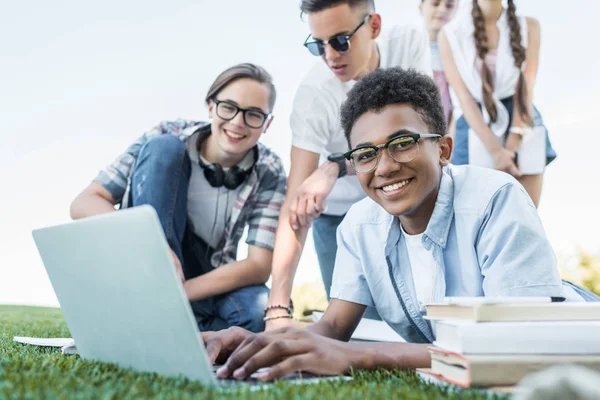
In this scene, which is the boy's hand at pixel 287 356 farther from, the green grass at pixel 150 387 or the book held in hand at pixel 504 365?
the book held in hand at pixel 504 365

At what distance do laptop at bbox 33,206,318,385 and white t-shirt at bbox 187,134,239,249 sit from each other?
5.85ft

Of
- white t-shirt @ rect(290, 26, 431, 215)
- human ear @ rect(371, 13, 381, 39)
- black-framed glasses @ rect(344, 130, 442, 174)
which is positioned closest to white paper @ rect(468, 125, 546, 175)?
white t-shirt @ rect(290, 26, 431, 215)

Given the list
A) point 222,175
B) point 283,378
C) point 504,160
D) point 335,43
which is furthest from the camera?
point 504,160

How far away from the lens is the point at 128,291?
1.32 meters

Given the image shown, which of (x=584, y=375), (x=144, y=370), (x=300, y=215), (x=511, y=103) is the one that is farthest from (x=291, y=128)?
(x=584, y=375)

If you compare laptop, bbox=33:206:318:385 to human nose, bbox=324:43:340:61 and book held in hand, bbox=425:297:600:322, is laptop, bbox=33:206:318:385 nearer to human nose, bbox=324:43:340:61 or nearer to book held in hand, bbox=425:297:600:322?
book held in hand, bbox=425:297:600:322

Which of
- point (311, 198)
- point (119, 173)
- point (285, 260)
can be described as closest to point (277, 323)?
point (285, 260)

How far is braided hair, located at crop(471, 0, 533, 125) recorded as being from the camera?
12.1 feet

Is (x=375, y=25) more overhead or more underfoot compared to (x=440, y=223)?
more overhead

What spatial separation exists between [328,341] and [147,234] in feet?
2.05

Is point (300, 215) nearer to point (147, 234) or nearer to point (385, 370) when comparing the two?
point (385, 370)

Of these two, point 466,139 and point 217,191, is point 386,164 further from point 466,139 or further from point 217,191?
point 466,139

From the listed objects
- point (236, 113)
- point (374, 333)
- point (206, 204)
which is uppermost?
point (236, 113)

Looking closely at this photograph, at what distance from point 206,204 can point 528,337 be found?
2423mm
